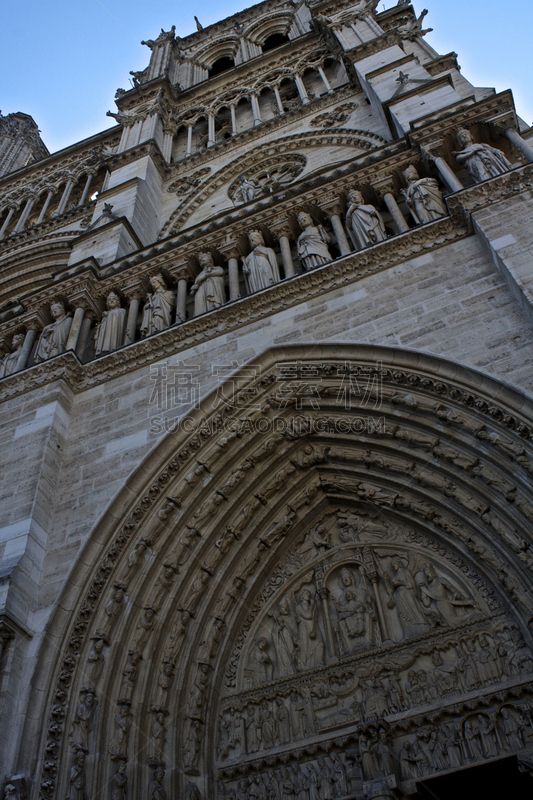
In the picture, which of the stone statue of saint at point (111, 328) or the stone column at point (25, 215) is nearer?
the stone statue of saint at point (111, 328)

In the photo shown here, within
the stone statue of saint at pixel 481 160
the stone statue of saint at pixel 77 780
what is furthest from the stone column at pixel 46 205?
the stone statue of saint at pixel 77 780

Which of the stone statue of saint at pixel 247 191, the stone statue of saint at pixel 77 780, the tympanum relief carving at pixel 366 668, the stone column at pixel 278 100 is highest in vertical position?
the stone column at pixel 278 100

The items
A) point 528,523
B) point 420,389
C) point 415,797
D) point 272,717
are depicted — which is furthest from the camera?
point 420,389

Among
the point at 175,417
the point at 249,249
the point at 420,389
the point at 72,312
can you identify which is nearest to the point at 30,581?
the point at 175,417

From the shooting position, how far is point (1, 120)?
27.2 metres

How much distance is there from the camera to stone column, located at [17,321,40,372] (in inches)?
345

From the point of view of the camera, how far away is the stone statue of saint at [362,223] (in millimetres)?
7754

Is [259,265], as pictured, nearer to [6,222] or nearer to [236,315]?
[236,315]

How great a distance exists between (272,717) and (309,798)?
0.74m

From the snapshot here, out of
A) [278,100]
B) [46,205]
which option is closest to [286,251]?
[278,100]

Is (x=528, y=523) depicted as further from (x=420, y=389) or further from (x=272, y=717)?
(x=272, y=717)

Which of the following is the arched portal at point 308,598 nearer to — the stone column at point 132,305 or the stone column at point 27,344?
the stone column at point 132,305

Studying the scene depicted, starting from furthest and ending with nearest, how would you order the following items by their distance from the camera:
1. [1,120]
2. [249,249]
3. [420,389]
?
[1,120] < [249,249] < [420,389]

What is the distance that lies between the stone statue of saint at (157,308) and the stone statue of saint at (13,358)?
191cm
